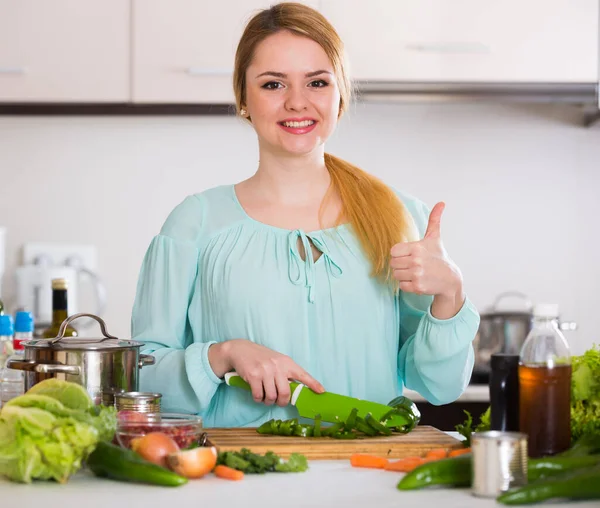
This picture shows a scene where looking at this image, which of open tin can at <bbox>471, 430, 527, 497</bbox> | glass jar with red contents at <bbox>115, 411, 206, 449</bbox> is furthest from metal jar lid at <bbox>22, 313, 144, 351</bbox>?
open tin can at <bbox>471, 430, 527, 497</bbox>

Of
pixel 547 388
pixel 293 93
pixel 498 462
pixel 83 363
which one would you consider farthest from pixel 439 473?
pixel 293 93

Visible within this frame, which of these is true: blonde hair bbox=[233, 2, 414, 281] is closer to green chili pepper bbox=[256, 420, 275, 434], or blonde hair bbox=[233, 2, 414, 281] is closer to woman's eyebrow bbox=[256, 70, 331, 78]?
woman's eyebrow bbox=[256, 70, 331, 78]

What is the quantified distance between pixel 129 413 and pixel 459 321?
60cm

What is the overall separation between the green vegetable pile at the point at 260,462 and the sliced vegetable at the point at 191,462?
0.04 m

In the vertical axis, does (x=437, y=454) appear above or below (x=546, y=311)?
below

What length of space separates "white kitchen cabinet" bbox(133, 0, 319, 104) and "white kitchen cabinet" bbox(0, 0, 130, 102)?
58 mm

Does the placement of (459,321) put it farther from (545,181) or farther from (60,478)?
(545,181)

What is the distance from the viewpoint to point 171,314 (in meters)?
1.77

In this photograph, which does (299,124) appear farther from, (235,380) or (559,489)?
(559,489)

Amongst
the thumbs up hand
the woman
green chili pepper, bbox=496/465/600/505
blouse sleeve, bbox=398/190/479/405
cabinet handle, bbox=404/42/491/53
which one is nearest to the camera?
green chili pepper, bbox=496/465/600/505

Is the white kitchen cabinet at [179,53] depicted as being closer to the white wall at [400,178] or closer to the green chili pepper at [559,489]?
the white wall at [400,178]

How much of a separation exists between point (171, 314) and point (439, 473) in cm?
76

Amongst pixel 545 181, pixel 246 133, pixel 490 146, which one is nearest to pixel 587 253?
pixel 545 181

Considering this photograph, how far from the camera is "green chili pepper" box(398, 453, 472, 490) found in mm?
1147
